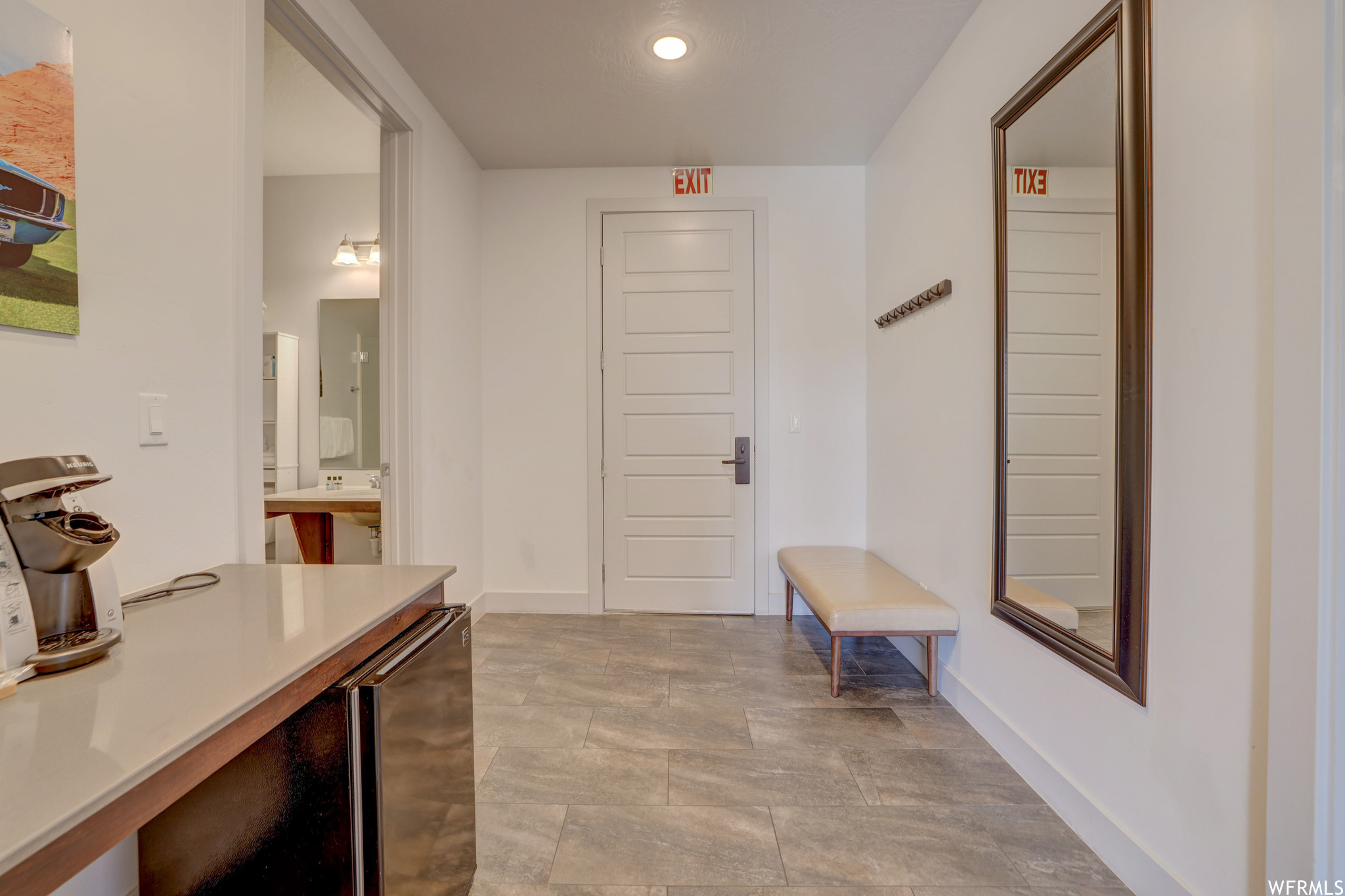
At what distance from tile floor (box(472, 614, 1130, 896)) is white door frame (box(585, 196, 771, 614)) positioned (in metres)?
0.75

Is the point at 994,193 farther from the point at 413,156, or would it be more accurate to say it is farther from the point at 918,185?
the point at 413,156

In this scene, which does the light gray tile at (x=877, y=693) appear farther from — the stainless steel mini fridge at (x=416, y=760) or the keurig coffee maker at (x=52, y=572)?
the keurig coffee maker at (x=52, y=572)

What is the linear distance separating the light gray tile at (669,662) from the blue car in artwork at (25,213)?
2.34 m

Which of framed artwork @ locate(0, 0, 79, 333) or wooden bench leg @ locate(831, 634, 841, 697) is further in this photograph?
wooden bench leg @ locate(831, 634, 841, 697)

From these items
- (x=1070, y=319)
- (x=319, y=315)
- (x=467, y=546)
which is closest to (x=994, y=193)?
(x=1070, y=319)

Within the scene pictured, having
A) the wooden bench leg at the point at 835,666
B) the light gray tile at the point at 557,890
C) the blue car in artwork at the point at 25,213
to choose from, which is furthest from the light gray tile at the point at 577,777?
the blue car in artwork at the point at 25,213

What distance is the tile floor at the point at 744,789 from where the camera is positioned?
148 centimetres

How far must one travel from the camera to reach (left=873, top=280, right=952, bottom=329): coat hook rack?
243cm

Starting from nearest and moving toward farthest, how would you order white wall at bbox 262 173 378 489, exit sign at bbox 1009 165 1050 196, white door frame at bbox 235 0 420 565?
white door frame at bbox 235 0 420 565 < exit sign at bbox 1009 165 1050 196 < white wall at bbox 262 173 378 489

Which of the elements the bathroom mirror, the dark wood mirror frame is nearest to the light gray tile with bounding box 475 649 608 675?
the bathroom mirror

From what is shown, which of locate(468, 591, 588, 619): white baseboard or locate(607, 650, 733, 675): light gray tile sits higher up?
locate(468, 591, 588, 619): white baseboard

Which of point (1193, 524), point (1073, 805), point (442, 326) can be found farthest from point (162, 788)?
point (442, 326)

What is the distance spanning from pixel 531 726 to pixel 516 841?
0.62 m

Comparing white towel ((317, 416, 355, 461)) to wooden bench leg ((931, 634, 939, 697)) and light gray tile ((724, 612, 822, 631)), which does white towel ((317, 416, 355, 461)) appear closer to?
light gray tile ((724, 612, 822, 631))
